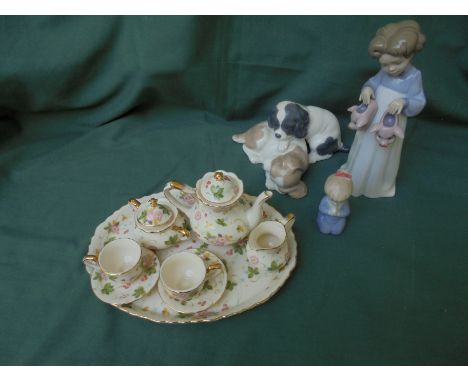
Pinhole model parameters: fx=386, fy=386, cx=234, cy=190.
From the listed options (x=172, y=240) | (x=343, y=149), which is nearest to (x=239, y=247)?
(x=172, y=240)

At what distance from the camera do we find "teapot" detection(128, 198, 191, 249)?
108cm

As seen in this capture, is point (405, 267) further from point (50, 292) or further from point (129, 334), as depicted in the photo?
point (50, 292)

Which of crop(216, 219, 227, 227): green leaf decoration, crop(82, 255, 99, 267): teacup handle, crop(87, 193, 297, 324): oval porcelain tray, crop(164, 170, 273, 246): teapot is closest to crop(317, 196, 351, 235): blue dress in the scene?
crop(87, 193, 297, 324): oval porcelain tray

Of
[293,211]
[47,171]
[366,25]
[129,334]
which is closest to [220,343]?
[129,334]

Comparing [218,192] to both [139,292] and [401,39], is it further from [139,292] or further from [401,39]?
[401,39]

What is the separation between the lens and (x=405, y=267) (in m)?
1.19

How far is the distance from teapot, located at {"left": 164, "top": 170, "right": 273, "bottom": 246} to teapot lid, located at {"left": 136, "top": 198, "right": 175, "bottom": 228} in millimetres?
38

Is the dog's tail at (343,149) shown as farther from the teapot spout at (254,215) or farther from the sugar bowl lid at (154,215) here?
the sugar bowl lid at (154,215)

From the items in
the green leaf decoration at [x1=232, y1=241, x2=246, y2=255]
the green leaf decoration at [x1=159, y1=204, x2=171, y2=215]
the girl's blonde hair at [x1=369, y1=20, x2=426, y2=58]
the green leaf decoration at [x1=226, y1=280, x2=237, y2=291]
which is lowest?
the green leaf decoration at [x1=226, y1=280, x2=237, y2=291]

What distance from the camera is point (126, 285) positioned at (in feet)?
3.41

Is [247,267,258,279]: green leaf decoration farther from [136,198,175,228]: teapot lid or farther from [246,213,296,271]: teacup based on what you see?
[136,198,175,228]: teapot lid

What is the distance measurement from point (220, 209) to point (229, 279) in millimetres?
211

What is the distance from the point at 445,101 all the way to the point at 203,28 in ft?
3.28

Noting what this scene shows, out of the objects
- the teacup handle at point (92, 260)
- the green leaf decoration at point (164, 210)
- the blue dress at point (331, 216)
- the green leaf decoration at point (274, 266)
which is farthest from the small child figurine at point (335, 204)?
the teacup handle at point (92, 260)
